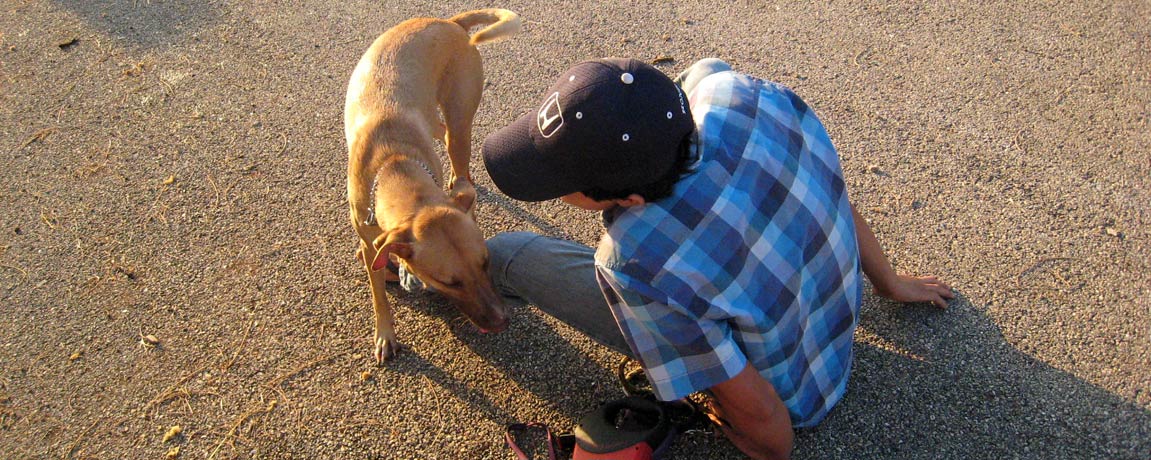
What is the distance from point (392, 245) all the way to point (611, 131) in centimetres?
134

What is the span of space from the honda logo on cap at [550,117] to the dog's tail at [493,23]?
230 centimetres

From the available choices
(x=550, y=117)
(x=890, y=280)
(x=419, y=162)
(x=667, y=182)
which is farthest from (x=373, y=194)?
(x=890, y=280)

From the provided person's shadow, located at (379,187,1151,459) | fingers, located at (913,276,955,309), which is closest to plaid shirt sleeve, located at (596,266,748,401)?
person's shadow, located at (379,187,1151,459)

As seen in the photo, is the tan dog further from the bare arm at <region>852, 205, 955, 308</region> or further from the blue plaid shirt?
the bare arm at <region>852, 205, 955, 308</region>

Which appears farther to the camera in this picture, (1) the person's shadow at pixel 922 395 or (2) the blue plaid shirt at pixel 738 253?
(1) the person's shadow at pixel 922 395

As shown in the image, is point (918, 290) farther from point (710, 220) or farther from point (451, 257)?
point (451, 257)

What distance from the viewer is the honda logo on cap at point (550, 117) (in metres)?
2.10

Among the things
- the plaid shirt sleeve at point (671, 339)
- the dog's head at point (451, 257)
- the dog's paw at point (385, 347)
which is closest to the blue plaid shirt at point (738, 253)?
the plaid shirt sleeve at point (671, 339)

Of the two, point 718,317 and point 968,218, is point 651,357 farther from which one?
point 968,218

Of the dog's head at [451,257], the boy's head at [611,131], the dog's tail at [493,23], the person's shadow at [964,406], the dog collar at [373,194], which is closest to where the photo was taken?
the boy's head at [611,131]

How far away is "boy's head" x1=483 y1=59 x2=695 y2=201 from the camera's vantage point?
79.9 inches

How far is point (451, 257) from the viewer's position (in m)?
3.09

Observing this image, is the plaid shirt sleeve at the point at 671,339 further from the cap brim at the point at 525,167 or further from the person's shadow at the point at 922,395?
the person's shadow at the point at 922,395

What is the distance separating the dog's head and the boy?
74 cm
